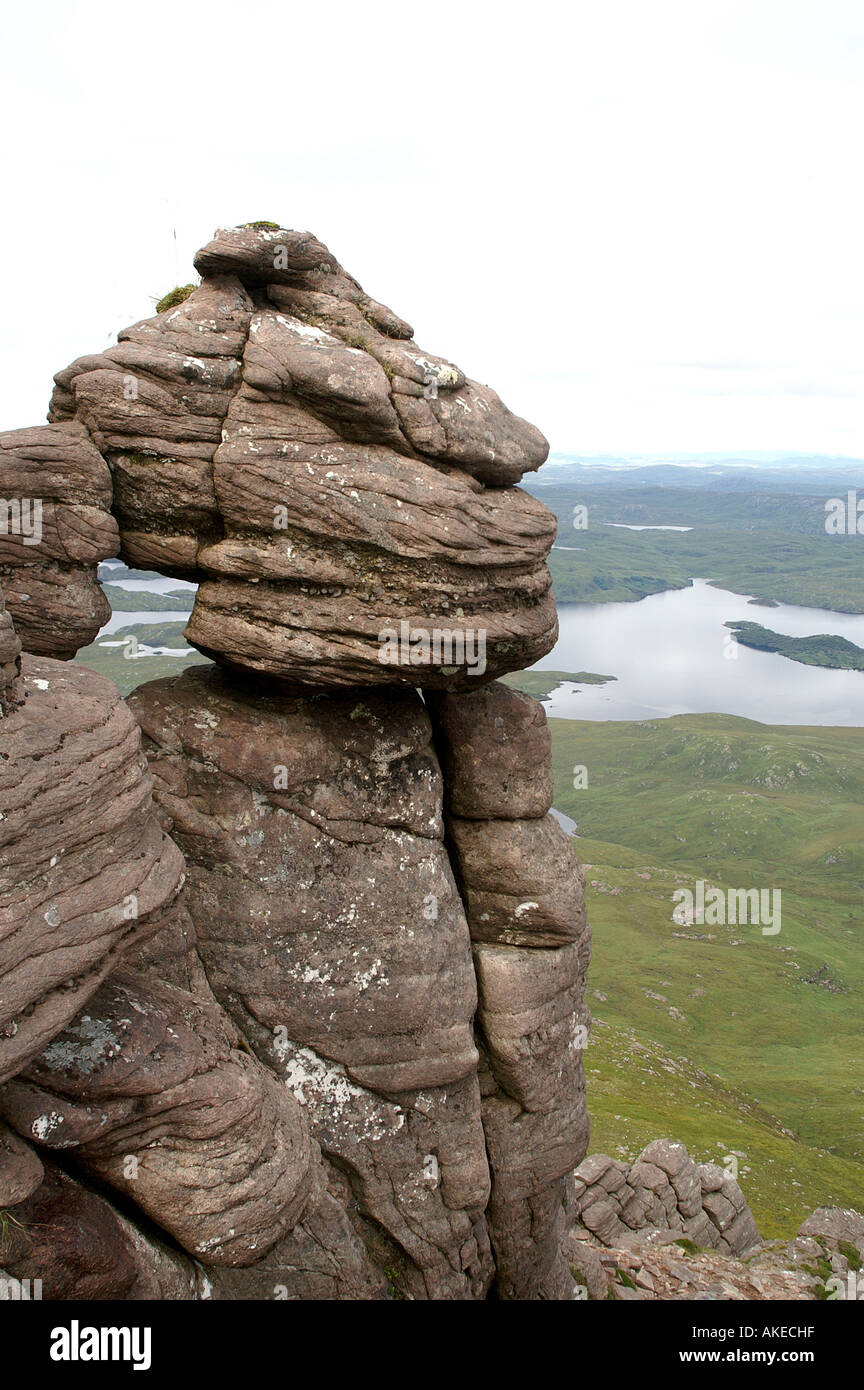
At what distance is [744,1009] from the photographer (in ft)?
366

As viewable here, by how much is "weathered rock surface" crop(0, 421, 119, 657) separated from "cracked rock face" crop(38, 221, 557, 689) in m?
0.54

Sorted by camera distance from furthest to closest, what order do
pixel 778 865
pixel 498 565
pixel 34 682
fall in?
pixel 778 865 < pixel 498 565 < pixel 34 682

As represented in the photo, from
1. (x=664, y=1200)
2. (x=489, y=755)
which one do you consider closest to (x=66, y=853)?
(x=489, y=755)

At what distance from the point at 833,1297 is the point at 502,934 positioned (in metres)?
22.3

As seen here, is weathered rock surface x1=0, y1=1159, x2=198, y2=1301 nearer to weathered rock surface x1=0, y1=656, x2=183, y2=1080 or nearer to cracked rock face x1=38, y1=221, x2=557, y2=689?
weathered rock surface x1=0, y1=656, x2=183, y2=1080

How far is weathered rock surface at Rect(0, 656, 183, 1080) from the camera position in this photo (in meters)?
14.7

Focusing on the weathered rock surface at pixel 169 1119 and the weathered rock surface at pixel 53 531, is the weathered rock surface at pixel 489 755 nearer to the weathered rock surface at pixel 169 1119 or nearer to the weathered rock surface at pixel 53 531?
the weathered rock surface at pixel 169 1119

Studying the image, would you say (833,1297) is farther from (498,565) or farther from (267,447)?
(267,447)

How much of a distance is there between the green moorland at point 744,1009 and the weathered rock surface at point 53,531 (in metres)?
49.4

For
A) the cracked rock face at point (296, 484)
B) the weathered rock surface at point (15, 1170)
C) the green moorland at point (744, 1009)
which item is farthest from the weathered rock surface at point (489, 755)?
the green moorland at point (744, 1009)

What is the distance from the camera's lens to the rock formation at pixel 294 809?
56.5 feet

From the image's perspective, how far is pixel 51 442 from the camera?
20.0m

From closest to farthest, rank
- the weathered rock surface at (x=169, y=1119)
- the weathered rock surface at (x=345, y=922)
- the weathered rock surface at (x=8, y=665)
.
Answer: the weathered rock surface at (x=8, y=665) < the weathered rock surface at (x=169, y=1119) < the weathered rock surface at (x=345, y=922)

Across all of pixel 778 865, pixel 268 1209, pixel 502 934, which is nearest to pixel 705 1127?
pixel 502 934
